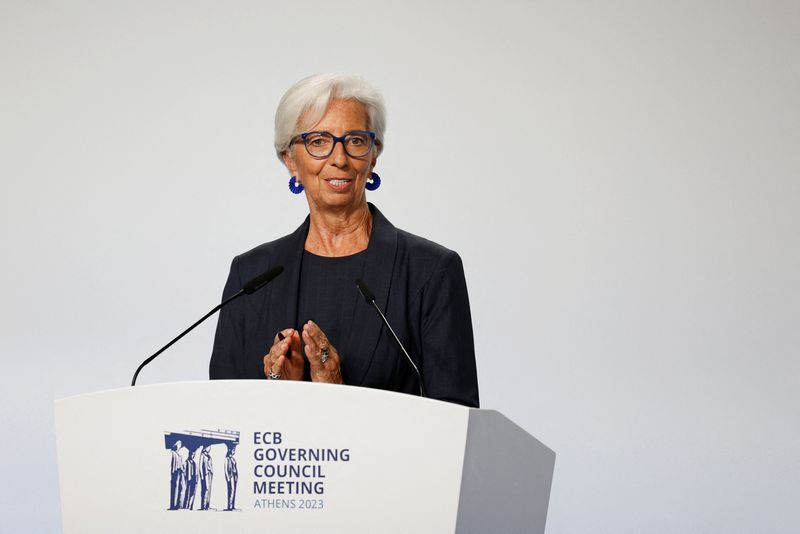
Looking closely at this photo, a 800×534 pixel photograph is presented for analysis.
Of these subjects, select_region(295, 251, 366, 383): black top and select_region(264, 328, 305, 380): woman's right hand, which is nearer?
select_region(264, 328, 305, 380): woman's right hand

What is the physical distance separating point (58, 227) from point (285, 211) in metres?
0.93

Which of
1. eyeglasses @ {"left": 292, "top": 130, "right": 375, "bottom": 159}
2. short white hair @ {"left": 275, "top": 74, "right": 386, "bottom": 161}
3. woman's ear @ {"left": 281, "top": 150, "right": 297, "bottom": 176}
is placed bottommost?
woman's ear @ {"left": 281, "top": 150, "right": 297, "bottom": 176}

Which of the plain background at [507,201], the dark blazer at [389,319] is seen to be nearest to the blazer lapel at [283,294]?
the dark blazer at [389,319]

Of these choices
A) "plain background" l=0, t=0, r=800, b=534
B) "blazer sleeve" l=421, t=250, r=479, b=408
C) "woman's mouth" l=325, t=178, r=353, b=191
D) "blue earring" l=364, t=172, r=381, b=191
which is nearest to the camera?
"blazer sleeve" l=421, t=250, r=479, b=408

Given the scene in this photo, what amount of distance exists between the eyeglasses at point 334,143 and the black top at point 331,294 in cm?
24

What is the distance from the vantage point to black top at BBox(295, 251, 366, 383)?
2391 millimetres

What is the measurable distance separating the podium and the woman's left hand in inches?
17.0

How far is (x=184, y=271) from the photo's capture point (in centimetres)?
424

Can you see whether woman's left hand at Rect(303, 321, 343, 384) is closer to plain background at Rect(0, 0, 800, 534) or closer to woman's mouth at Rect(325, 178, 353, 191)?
woman's mouth at Rect(325, 178, 353, 191)

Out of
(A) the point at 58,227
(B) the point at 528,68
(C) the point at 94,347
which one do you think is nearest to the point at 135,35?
(A) the point at 58,227

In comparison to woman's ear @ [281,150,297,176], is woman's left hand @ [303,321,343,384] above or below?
below

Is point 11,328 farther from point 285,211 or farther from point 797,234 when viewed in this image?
point 797,234

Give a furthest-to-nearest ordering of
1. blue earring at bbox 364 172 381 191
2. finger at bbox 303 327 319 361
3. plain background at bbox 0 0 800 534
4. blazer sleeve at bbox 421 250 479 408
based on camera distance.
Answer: plain background at bbox 0 0 800 534
blue earring at bbox 364 172 381 191
blazer sleeve at bbox 421 250 479 408
finger at bbox 303 327 319 361

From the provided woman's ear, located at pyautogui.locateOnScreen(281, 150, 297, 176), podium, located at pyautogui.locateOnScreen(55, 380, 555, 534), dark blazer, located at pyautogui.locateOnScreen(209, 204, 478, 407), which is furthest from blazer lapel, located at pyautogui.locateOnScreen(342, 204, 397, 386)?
podium, located at pyautogui.locateOnScreen(55, 380, 555, 534)
